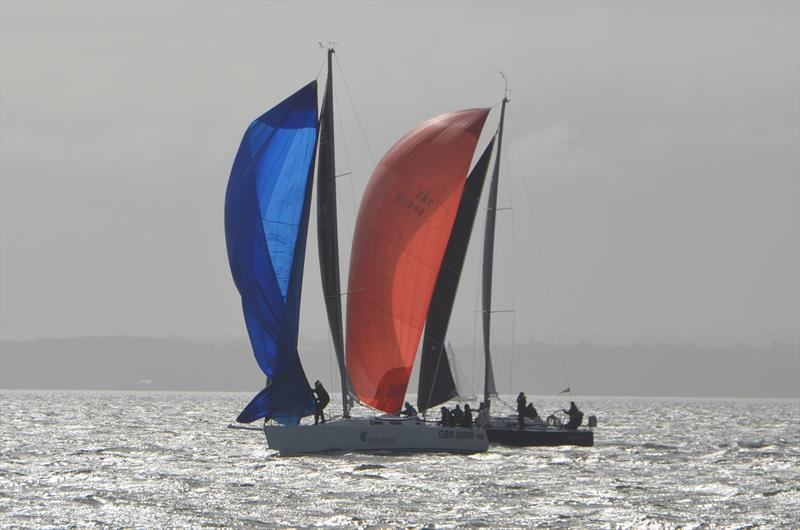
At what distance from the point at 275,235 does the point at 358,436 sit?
642 centimetres

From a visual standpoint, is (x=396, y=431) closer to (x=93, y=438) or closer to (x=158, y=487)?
(x=158, y=487)

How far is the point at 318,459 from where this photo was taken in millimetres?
40781

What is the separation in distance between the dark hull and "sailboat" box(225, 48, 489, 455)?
437cm

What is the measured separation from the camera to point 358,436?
3878 centimetres

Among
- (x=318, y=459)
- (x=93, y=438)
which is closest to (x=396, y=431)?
(x=318, y=459)

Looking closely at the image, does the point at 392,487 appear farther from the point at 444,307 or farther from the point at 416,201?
the point at 444,307

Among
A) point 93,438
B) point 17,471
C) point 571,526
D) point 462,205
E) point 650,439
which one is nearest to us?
point 571,526

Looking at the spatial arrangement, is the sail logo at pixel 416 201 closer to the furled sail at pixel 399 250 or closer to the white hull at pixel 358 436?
the furled sail at pixel 399 250

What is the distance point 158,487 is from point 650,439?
35.3 m

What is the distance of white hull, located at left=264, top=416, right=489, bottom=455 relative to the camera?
38.5 metres

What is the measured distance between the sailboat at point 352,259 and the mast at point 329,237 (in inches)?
1.2

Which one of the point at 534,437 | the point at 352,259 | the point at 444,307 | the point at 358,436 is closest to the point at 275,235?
the point at 352,259

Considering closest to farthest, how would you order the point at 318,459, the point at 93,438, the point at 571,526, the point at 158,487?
1. the point at 571,526
2. the point at 158,487
3. the point at 318,459
4. the point at 93,438

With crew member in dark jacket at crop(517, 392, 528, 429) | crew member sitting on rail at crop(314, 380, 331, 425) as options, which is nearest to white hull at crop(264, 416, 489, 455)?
crew member sitting on rail at crop(314, 380, 331, 425)
